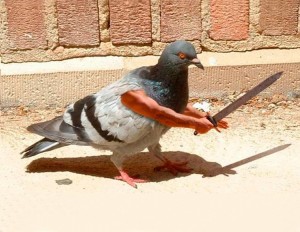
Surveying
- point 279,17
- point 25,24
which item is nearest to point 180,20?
point 279,17

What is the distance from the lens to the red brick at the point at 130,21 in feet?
12.8

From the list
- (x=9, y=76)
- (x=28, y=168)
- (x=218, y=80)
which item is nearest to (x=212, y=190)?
(x=28, y=168)

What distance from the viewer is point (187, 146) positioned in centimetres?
358

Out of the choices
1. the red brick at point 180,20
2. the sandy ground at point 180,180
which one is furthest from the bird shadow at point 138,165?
the red brick at point 180,20

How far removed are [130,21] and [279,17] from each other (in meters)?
0.88

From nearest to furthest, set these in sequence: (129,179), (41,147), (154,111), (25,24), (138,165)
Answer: (154,111) → (129,179) → (41,147) → (138,165) → (25,24)

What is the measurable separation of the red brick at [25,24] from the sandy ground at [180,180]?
1.38ft

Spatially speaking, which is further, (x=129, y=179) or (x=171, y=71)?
(x=129, y=179)

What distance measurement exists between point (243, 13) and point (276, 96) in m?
0.55

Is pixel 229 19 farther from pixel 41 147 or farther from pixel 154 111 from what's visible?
pixel 41 147

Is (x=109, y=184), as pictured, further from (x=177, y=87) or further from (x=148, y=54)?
(x=148, y=54)

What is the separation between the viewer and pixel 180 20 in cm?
396

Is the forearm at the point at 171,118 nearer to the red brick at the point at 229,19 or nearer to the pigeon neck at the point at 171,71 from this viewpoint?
the pigeon neck at the point at 171,71

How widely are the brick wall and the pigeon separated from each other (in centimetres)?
86
